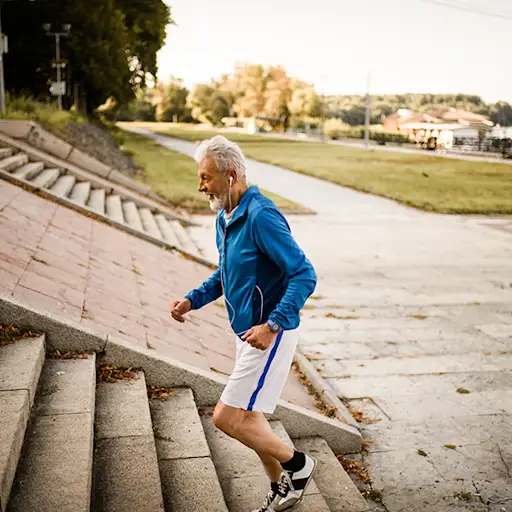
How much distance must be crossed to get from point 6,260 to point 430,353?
435 centimetres

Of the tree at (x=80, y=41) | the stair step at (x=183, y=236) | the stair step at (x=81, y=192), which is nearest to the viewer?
the stair step at (x=81, y=192)

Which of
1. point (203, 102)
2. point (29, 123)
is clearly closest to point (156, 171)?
point (29, 123)

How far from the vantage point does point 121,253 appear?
8312 millimetres

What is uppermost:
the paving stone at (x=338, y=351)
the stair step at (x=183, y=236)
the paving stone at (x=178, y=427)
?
the paving stone at (x=178, y=427)

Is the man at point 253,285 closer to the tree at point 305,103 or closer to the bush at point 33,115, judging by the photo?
the bush at point 33,115

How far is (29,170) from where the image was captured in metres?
11.6

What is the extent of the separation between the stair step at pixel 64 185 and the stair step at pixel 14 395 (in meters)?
7.13

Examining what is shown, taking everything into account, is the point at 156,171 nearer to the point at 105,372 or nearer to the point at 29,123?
the point at 29,123

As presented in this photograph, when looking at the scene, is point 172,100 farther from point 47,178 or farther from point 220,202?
point 220,202

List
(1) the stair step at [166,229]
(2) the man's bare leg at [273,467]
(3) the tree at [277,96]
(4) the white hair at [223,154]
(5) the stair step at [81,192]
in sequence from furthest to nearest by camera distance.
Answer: (3) the tree at [277,96] → (1) the stair step at [166,229] → (5) the stair step at [81,192] → (2) the man's bare leg at [273,467] → (4) the white hair at [223,154]

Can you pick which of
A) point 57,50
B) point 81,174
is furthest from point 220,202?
point 57,50

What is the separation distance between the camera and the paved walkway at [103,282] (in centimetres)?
518

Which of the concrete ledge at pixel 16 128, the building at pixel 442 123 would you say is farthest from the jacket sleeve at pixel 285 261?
the building at pixel 442 123

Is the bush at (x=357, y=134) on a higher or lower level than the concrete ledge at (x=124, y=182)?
higher
